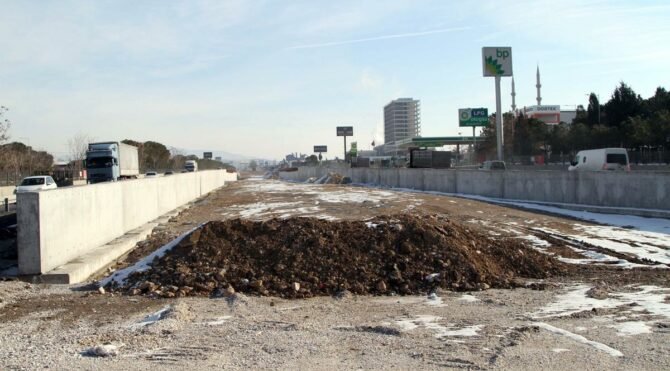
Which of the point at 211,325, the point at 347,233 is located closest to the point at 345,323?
the point at 211,325

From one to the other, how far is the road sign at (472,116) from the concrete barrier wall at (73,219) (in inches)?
2220

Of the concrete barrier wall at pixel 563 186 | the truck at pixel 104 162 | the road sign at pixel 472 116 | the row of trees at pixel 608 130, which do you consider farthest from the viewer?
the road sign at pixel 472 116

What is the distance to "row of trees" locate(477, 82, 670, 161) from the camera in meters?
54.6

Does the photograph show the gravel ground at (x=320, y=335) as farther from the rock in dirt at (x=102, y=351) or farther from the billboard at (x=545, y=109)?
the billboard at (x=545, y=109)

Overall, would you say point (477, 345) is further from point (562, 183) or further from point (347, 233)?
point (562, 183)

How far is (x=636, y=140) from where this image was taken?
2228 inches

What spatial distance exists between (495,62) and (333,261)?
44496mm

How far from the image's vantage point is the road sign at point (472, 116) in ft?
235

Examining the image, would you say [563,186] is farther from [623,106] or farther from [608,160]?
[623,106]

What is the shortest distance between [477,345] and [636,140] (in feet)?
189

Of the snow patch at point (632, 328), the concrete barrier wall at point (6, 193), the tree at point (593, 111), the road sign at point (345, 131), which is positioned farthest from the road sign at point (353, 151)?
the snow patch at point (632, 328)

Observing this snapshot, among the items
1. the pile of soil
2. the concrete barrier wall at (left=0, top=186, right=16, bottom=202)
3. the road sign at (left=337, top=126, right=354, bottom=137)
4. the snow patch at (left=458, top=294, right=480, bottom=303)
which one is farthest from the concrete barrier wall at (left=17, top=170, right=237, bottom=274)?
the road sign at (left=337, top=126, right=354, bottom=137)

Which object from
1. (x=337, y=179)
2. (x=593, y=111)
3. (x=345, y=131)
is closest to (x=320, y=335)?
(x=337, y=179)

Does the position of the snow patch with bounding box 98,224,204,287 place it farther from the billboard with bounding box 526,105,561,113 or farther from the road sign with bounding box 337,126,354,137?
the billboard with bounding box 526,105,561,113
